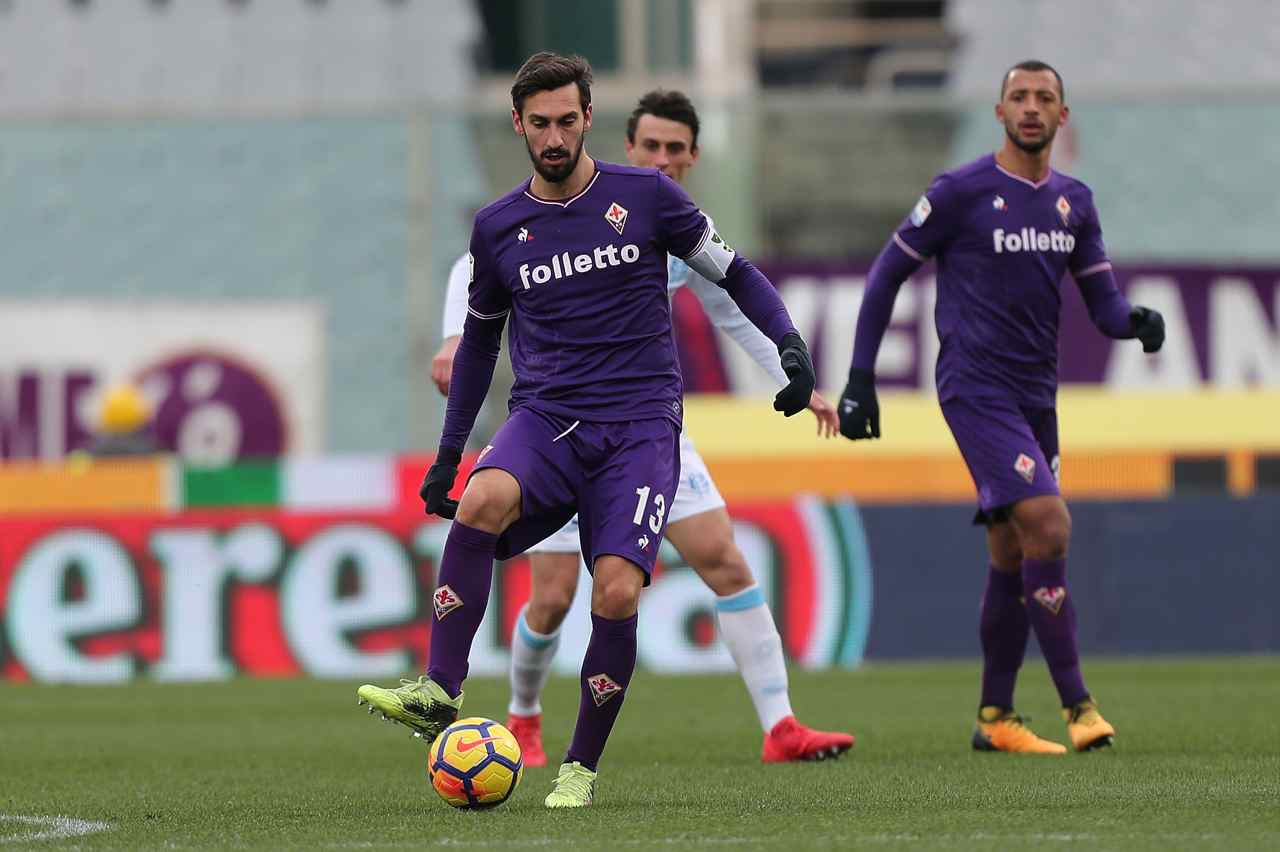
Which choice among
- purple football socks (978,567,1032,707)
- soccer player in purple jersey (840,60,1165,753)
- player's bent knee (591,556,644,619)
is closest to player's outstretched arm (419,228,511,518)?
player's bent knee (591,556,644,619)

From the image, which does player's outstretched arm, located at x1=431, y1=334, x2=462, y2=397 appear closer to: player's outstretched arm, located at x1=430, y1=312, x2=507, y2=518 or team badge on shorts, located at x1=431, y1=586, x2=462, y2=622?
player's outstretched arm, located at x1=430, y1=312, x2=507, y2=518

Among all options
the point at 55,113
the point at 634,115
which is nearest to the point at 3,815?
the point at 634,115

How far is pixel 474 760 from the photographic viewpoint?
6.33 metres

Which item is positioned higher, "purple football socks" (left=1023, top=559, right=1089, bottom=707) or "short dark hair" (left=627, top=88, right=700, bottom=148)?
"short dark hair" (left=627, top=88, right=700, bottom=148)

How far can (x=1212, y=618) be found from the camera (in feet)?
48.3

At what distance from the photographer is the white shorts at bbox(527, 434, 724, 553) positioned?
802 centimetres

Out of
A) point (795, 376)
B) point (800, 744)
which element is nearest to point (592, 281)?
point (795, 376)

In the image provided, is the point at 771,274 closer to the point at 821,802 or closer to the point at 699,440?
the point at 699,440

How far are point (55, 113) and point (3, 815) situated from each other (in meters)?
16.1

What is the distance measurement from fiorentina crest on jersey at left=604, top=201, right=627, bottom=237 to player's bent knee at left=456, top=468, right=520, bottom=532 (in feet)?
2.51

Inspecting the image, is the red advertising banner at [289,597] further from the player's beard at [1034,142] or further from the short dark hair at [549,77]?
the short dark hair at [549,77]

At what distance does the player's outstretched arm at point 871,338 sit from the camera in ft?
27.0

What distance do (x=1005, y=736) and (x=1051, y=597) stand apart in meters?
0.56

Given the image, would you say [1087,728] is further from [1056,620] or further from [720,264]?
[720,264]
